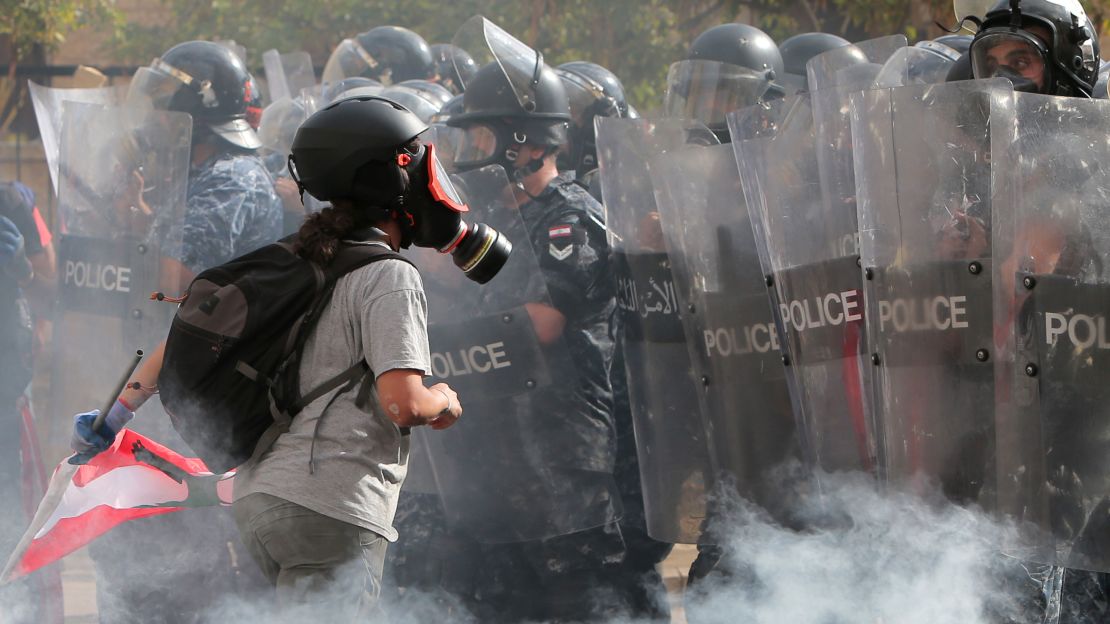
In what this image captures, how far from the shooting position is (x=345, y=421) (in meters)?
2.84

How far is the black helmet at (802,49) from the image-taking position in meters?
6.42

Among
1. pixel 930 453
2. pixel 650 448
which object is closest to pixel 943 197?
pixel 930 453

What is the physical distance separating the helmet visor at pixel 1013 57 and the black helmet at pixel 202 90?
2856mm

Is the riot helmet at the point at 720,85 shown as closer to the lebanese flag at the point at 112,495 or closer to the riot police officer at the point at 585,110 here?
the riot police officer at the point at 585,110

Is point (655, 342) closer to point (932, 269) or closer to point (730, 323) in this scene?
point (730, 323)

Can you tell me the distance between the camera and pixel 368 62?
7891 mm

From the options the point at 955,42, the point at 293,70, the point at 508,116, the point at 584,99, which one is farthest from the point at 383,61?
the point at 955,42

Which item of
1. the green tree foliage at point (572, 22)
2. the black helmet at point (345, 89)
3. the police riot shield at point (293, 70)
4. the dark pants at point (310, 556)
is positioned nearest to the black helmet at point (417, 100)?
the black helmet at point (345, 89)

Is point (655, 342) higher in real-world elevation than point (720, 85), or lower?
lower

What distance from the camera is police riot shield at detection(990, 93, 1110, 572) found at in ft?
9.39

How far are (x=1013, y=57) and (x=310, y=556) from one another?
2.13 meters

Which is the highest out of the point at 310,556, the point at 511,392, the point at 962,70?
the point at 962,70

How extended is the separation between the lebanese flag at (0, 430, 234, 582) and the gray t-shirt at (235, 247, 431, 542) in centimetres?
82

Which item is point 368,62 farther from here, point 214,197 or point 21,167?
point 21,167
